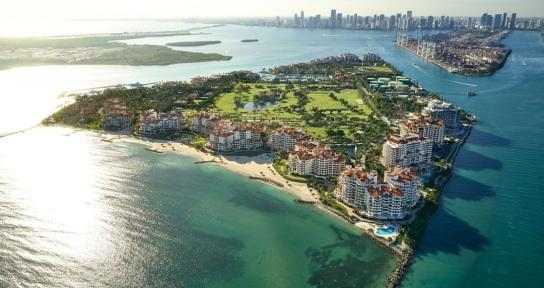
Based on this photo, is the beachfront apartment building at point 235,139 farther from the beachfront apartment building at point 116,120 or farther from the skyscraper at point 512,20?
the skyscraper at point 512,20

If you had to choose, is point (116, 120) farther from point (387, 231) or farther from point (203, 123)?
point (387, 231)

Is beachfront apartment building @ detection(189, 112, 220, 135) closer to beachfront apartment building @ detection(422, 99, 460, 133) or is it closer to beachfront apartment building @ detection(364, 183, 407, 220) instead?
beachfront apartment building @ detection(422, 99, 460, 133)

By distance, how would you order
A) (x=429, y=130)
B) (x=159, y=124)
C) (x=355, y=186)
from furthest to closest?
(x=159, y=124) → (x=429, y=130) → (x=355, y=186)

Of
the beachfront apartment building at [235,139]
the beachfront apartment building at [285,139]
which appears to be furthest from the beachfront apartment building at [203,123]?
the beachfront apartment building at [285,139]

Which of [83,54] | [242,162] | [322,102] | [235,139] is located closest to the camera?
[242,162]

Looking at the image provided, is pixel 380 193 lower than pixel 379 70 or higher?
higher

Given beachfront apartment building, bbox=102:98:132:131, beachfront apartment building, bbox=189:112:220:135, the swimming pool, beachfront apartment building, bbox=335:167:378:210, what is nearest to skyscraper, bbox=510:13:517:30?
beachfront apartment building, bbox=189:112:220:135

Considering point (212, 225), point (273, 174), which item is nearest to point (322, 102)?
point (273, 174)
